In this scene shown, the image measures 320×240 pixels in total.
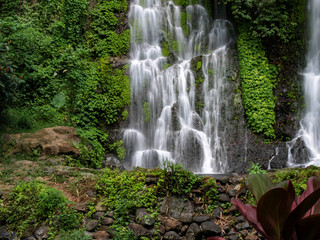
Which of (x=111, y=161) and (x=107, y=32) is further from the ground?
(x=107, y=32)

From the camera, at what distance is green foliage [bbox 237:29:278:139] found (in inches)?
394

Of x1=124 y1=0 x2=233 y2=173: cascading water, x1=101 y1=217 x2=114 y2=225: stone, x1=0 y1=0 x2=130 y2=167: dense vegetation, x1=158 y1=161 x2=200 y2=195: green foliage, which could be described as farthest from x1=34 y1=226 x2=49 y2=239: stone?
x1=124 y1=0 x2=233 y2=173: cascading water

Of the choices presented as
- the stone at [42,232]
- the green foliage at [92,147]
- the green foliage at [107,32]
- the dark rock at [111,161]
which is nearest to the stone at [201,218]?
the stone at [42,232]

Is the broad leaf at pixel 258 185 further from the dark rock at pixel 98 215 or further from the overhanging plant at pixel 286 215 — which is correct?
the dark rock at pixel 98 215

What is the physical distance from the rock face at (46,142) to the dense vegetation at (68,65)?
625mm

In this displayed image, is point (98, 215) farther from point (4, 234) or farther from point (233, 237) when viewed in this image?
point (233, 237)

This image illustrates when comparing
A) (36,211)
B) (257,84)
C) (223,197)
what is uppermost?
(257,84)

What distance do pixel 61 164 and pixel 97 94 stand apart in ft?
15.0

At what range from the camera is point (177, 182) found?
15.1ft

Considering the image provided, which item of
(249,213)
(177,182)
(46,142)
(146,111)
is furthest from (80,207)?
(146,111)

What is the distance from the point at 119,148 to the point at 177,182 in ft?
17.5

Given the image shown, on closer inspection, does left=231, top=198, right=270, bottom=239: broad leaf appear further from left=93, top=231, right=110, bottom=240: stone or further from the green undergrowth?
the green undergrowth

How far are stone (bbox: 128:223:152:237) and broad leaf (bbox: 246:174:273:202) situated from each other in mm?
2660

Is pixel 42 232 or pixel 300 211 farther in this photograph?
pixel 42 232
